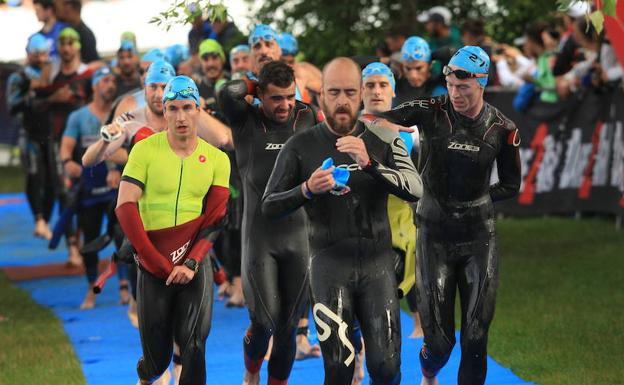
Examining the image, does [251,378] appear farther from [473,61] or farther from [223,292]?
[223,292]

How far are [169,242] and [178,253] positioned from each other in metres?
0.09

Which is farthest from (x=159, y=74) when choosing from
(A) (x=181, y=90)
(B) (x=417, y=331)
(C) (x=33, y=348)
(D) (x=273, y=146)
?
(B) (x=417, y=331)

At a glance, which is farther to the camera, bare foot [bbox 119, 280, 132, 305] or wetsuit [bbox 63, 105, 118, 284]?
bare foot [bbox 119, 280, 132, 305]

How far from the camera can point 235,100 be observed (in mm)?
8125

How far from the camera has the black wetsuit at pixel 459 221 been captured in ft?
24.4

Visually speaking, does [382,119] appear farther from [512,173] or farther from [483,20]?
[483,20]

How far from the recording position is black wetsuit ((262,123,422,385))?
6.63 meters

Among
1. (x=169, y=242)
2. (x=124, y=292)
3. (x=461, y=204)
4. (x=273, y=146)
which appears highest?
(x=273, y=146)

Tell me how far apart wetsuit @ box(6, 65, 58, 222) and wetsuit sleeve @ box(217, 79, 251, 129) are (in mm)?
7843

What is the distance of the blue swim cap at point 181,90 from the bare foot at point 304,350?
3073 mm

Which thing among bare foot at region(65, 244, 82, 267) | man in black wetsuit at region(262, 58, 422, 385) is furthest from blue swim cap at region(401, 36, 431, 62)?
bare foot at region(65, 244, 82, 267)

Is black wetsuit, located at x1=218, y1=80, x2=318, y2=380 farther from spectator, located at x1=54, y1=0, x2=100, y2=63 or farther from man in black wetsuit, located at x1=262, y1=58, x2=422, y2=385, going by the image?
spectator, located at x1=54, y1=0, x2=100, y2=63

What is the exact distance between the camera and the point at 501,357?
978 cm

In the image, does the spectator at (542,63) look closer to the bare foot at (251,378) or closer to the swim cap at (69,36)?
the swim cap at (69,36)
